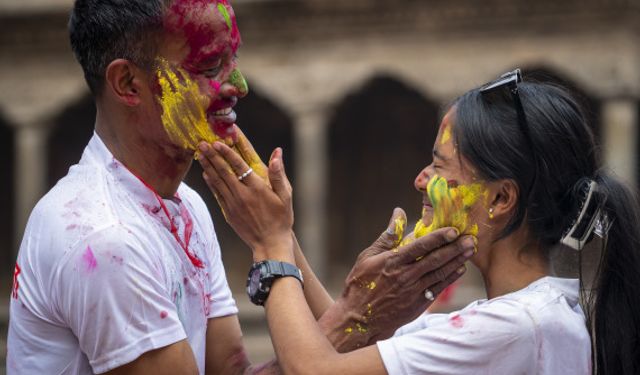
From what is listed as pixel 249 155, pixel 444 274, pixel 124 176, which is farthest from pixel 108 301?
pixel 444 274

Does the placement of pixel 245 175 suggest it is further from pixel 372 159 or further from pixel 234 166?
pixel 372 159

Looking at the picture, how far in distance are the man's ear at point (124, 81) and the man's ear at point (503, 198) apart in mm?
903

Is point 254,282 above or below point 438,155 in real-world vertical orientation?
below

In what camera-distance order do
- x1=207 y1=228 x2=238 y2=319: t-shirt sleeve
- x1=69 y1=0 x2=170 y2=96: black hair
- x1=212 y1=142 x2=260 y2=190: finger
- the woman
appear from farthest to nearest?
x1=207 y1=228 x2=238 y2=319: t-shirt sleeve
x1=212 y1=142 x2=260 y2=190: finger
x1=69 y1=0 x2=170 y2=96: black hair
the woman

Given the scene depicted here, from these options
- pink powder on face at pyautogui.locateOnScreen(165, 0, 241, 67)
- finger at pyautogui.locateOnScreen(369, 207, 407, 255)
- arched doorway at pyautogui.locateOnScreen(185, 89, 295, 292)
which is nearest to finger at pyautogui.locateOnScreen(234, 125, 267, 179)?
pink powder on face at pyautogui.locateOnScreen(165, 0, 241, 67)

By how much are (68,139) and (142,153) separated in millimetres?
15946

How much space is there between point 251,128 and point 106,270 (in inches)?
611

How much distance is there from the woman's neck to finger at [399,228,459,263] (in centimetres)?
15

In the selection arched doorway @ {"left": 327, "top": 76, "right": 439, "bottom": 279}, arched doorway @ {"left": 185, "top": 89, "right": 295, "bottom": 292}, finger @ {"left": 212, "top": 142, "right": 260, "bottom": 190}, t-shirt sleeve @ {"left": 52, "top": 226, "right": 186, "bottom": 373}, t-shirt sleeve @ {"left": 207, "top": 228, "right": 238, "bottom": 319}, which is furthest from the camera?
arched doorway @ {"left": 185, "top": 89, "right": 295, "bottom": 292}

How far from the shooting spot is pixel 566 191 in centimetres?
265

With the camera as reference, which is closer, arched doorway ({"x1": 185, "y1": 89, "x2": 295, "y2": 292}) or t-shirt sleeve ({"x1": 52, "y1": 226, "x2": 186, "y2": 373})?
t-shirt sleeve ({"x1": 52, "y1": 226, "x2": 186, "y2": 373})

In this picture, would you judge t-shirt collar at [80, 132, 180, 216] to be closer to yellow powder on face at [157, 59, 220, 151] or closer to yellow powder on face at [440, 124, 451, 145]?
yellow powder on face at [157, 59, 220, 151]

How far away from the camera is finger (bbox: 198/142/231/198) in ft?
8.86

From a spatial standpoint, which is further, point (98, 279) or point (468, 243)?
point (468, 243)
